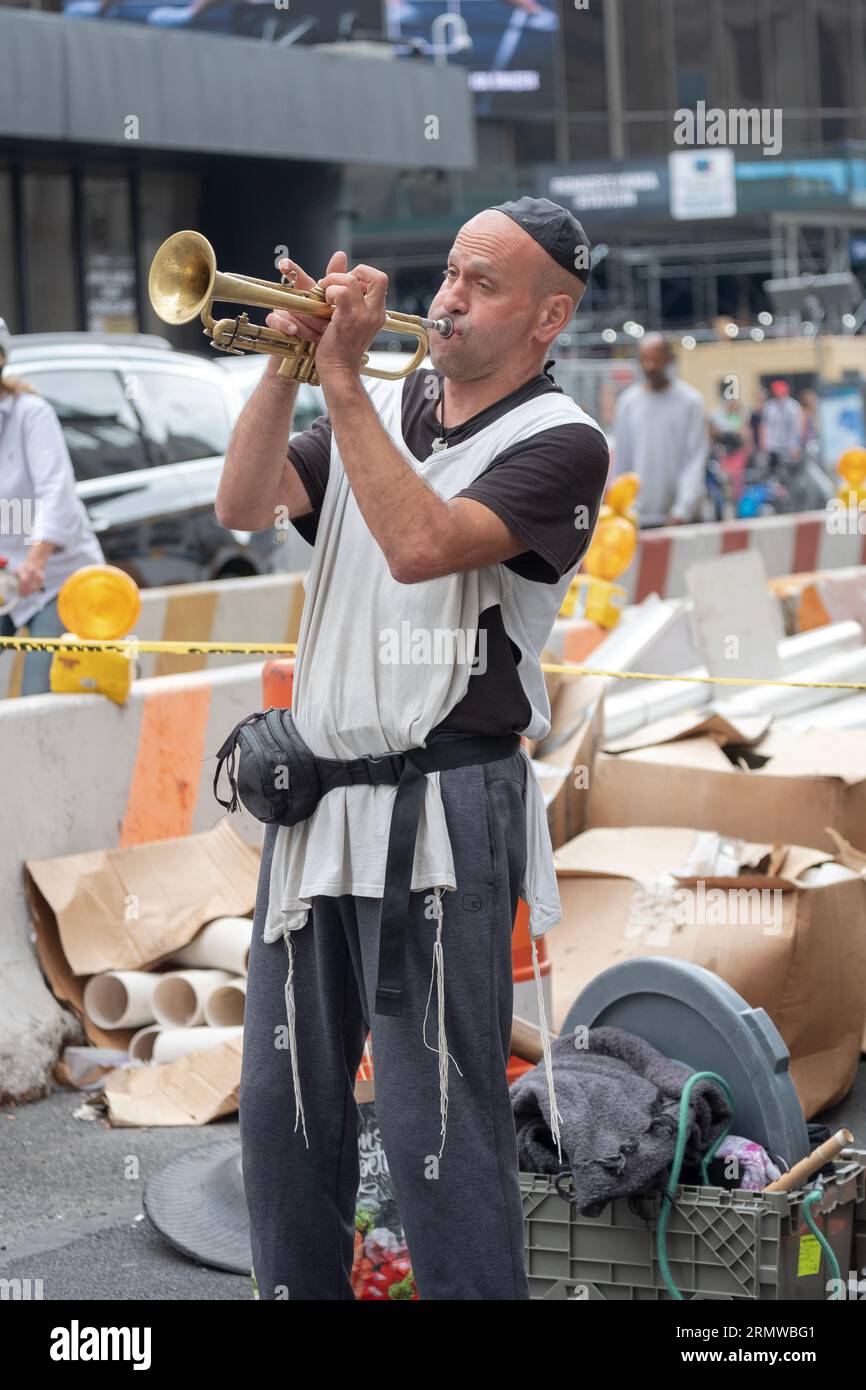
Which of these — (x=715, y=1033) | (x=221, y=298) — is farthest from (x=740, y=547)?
(x=221, y=298)

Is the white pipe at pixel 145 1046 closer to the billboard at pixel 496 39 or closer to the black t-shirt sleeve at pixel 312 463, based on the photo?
the black t-shirt sleeve at pixel 312 463

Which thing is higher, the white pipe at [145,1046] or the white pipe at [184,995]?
the white pipe at [184,995]

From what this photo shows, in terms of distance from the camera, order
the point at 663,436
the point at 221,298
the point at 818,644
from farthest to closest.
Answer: the point at 663,436
the point at 818,644
the point at 221,298

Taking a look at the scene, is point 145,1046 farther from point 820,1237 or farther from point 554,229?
point 554,229

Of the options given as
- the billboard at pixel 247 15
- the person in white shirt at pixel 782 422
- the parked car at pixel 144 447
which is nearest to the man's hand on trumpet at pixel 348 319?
the parked car at pixel 144 447

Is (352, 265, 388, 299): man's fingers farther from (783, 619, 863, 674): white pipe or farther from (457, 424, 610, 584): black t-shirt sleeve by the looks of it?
(783, 619, 863, 674): white pipe

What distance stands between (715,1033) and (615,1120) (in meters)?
0.31

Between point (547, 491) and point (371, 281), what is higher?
point (371, 281)

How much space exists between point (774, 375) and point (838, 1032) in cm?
2435

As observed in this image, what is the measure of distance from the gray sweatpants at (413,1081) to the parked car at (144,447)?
7340mm

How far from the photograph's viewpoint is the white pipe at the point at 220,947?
542cm

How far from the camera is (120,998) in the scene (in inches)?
215

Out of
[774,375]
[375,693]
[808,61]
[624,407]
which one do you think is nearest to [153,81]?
[624,407]
